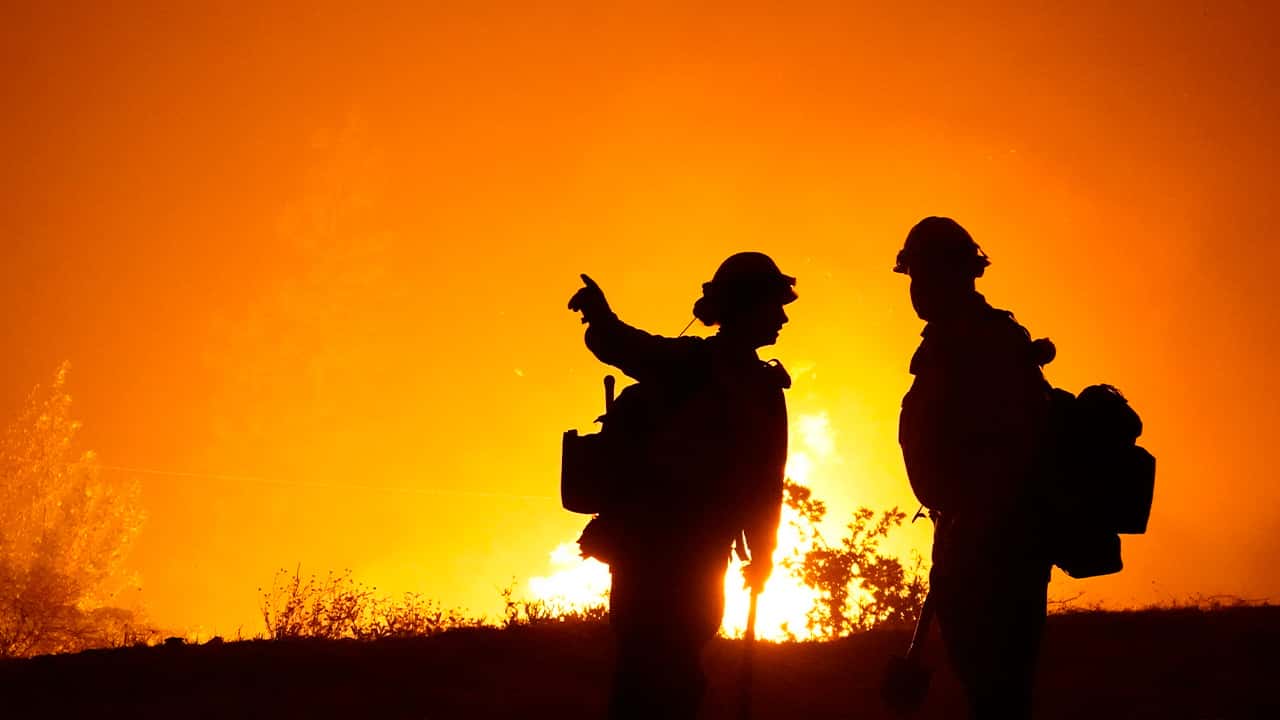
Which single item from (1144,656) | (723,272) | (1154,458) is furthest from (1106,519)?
(1144,656)

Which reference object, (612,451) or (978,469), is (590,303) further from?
(978,469)

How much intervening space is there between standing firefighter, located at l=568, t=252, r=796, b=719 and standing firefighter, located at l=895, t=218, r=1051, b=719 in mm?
802

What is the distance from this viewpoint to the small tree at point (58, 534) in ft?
119

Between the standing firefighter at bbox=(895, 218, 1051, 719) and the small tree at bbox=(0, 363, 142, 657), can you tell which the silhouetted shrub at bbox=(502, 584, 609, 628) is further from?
the small tree at bbox=(0, 363, 142, 657)

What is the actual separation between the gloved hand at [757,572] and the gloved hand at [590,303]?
4.97 feet

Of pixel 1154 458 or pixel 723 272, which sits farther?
pixel 723 272

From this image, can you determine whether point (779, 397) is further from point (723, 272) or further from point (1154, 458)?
point (1154, 458)

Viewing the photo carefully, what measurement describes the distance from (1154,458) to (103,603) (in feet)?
147

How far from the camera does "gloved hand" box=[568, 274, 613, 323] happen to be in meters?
4.58

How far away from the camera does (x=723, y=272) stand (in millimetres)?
5039

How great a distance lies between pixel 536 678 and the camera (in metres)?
8.47

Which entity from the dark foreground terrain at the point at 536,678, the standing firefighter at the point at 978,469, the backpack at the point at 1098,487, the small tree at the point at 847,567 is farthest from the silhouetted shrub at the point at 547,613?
the small tree at the point at 847,567

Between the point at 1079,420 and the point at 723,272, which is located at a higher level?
the point at 723,272

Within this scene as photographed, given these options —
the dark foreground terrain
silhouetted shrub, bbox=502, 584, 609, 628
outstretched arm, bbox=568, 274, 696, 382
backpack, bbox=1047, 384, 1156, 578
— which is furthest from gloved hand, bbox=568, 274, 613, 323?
silhouetted shrub, bbox=502, 584, 609, 628
